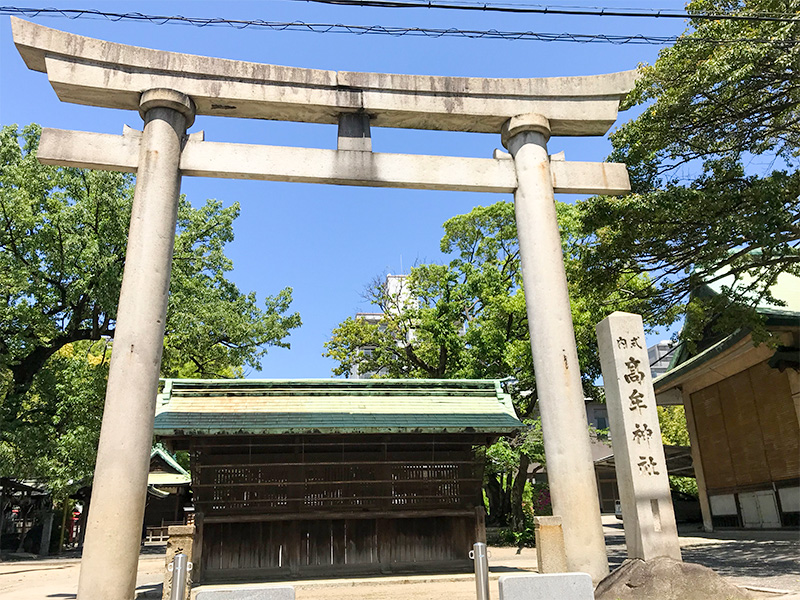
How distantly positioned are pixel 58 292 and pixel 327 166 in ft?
58.3

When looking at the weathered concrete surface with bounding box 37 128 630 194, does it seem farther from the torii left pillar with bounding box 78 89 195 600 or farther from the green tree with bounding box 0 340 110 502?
the green tree with bounding box 0 340 110 502

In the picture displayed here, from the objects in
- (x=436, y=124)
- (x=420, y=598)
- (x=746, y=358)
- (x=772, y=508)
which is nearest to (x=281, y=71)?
(x=436, y=124)

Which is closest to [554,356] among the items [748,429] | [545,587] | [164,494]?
[545,587]

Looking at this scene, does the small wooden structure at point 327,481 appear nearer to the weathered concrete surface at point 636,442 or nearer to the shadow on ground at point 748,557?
the weathered concrete surface at point 636,442

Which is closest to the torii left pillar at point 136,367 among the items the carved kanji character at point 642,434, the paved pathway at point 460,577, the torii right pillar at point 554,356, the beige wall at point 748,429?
the paved pathway at point 460,577

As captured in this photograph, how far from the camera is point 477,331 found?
83.5 feet

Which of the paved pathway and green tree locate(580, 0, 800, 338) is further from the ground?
green tree locate(580, 0, 800, 338)

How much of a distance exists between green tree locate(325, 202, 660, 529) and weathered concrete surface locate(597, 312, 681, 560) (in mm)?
12932

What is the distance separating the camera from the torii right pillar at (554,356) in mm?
8750

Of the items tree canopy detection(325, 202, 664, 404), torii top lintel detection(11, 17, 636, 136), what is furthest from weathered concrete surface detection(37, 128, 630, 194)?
tree canopy detection(325, 202, 664, 404)

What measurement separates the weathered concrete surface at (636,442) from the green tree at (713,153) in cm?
430

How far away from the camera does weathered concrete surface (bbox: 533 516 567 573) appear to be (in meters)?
8.27

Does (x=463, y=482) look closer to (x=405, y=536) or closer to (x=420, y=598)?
(x=405, y=536)

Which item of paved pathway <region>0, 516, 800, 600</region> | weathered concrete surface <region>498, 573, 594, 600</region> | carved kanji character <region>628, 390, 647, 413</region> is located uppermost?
carved kanji character <region>628, 390, 647, 413</region>
